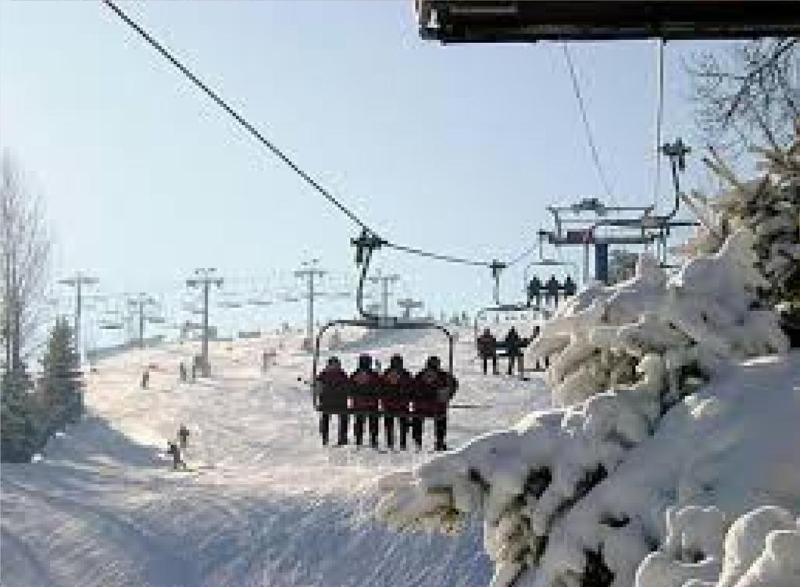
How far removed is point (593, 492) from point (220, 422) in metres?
48.1

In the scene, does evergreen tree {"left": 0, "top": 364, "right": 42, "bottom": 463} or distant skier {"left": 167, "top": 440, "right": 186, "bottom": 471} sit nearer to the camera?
distant skier {"left": 167, "top": 440, "right": 186, "bottom": 471}

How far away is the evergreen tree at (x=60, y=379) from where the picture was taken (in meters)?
56.6

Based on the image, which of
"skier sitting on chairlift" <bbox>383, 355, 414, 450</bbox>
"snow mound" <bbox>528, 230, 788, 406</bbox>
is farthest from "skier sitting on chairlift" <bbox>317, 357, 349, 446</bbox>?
"snow mound" <bbox>528, 230, 788, 406</bbox>

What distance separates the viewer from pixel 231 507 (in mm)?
33344

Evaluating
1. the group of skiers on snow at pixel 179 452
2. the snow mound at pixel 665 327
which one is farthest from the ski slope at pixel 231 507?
the snow mound at pixel 665 327

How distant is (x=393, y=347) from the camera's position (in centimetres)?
7519

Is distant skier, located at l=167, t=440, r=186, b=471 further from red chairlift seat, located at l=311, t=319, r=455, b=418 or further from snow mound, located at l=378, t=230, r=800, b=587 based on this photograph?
snow mound, located at l=378, t=230, r=800, b=587

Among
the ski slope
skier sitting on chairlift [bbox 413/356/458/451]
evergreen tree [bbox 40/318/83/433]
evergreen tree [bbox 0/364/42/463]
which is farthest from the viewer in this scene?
evergreen tree [bbox 40/318/83/433]

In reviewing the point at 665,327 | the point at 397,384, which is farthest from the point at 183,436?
the point at 665,327

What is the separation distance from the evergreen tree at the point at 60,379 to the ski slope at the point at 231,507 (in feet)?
3.59

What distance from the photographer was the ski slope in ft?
94.5

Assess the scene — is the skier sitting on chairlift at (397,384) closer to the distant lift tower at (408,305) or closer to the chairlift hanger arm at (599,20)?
the chairlift hanger arm at (599,20)

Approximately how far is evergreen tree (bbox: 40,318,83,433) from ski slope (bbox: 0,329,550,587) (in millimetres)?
1095

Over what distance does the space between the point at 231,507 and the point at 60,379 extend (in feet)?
86.4
